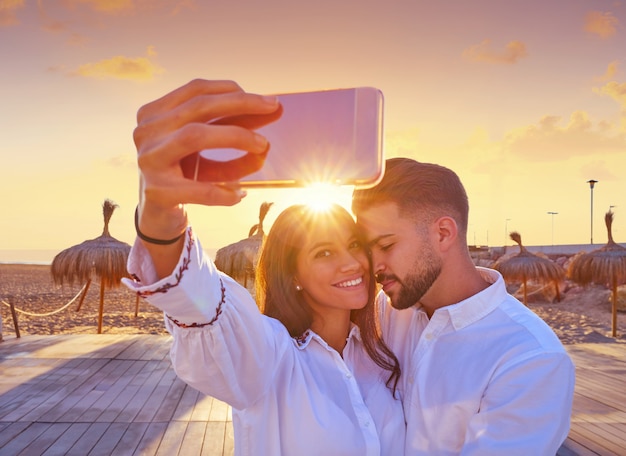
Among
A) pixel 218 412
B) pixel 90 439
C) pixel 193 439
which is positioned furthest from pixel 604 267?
pixel 90 439

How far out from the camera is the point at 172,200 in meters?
0.88

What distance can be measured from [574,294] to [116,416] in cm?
1883

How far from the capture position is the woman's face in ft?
7.39

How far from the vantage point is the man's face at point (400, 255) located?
7.02ft

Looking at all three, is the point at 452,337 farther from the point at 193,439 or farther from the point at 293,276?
the point at 193,439

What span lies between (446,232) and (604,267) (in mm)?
10742

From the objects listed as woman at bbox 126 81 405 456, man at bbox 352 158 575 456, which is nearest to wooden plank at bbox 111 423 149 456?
woman at bbox 126 81 405 456

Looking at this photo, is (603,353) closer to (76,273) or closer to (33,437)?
(33,437)

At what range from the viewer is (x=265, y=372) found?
1.47 m

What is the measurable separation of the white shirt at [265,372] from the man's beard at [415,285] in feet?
0.99

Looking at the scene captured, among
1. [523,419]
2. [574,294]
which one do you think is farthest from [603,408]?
[574,294]

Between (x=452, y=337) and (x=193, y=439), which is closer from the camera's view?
(x=452, y=337)

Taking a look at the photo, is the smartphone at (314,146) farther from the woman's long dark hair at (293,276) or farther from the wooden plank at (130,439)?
the wooden plank at (130,439)

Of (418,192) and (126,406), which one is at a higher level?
(418,192)
